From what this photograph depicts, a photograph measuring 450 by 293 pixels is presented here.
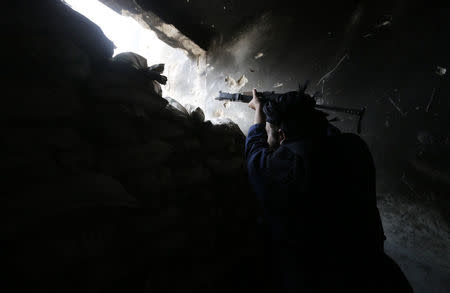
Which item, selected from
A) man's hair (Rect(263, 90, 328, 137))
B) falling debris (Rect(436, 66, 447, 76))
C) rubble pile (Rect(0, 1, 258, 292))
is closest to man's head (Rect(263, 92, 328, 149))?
man's hair (Rect(263, 90, 328, 137))

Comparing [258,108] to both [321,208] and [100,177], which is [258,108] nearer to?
[321,208]

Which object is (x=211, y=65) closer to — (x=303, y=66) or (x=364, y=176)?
(x=303, y=66)

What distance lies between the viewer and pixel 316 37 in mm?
1912

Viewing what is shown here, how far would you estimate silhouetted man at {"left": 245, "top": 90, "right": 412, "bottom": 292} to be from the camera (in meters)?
1.03

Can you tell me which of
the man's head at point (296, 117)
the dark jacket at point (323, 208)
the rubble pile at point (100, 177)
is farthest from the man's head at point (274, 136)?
the rubble pile at point (100, 177)

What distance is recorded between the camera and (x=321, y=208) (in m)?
1.04

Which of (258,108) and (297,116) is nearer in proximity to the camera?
(297,116)

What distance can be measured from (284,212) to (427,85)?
1.32 metres

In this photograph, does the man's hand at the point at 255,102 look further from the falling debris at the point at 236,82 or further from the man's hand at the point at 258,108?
the falling debris at the point at 236,82

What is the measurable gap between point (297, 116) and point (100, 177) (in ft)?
3.68

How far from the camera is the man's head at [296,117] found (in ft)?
3.89

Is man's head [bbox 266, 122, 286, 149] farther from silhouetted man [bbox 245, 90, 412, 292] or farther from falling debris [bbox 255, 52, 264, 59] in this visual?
falling debris [bbox 255, 52, 264, 59]

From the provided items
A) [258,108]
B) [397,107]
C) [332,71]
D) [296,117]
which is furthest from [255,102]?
[397,107]

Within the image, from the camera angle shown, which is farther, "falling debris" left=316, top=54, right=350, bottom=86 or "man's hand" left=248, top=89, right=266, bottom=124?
"falling debris" left=316, top=54, right=350, bottom=86
